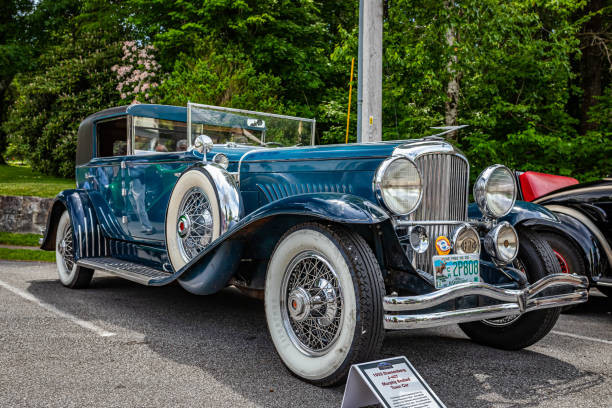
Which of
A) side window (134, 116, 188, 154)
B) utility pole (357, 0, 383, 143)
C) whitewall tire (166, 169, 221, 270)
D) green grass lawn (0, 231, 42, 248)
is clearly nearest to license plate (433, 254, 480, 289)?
whitewall tire (166, 169, 221, 270)

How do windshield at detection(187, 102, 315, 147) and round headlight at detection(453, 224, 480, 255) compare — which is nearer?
round headlight at detection(453, 224, 480, 255)

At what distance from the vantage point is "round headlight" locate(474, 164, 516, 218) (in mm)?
3330

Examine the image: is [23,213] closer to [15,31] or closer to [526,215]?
[526,215]

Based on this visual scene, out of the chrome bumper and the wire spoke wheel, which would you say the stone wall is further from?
the chrome bumper

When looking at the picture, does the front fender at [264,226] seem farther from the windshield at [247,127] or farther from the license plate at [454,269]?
the windshield at [247,127]

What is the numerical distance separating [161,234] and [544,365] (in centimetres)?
308

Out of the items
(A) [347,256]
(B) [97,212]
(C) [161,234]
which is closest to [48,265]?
(B) [97,212]

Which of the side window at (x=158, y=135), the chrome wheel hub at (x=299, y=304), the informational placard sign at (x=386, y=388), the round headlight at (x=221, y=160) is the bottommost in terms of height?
the informational placard sign at (x=386, y=388)

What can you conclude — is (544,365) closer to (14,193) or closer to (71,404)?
(71,404)

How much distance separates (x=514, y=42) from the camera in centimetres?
904

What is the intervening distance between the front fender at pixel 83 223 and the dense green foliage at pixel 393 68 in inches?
150

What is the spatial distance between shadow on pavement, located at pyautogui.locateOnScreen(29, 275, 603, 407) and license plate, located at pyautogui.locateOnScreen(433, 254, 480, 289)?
56 centimetres

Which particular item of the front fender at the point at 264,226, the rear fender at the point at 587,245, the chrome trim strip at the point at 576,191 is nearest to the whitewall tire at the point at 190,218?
the front fender at the point at 264,226

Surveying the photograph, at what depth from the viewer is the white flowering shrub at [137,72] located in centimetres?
1448
